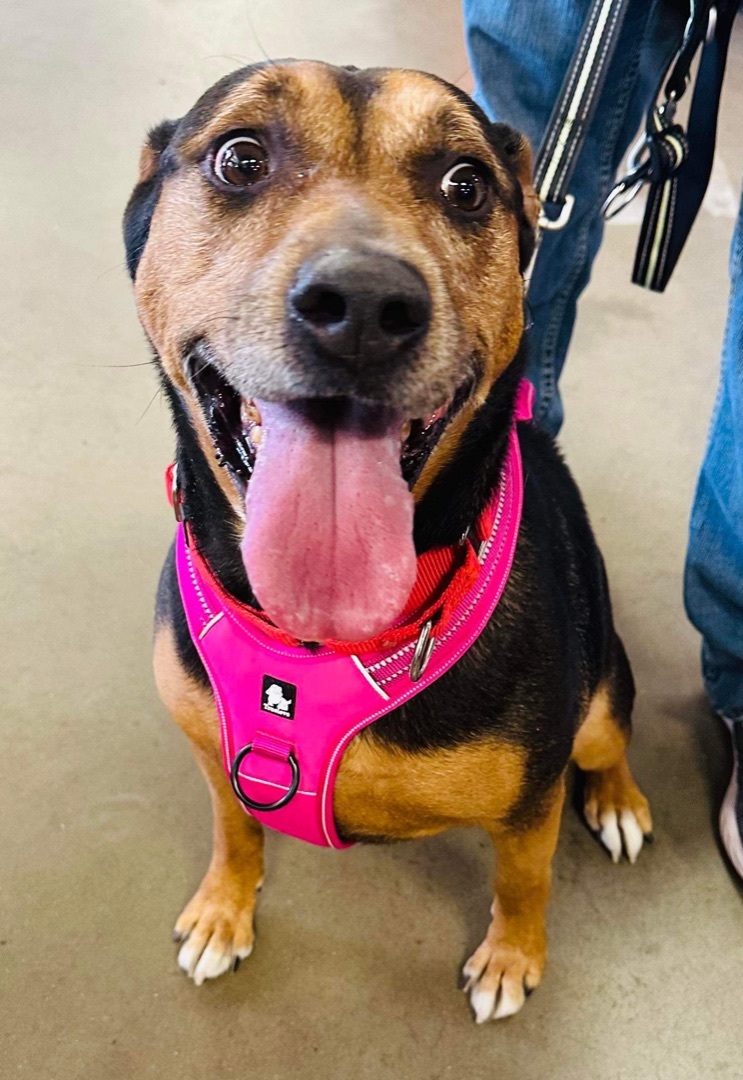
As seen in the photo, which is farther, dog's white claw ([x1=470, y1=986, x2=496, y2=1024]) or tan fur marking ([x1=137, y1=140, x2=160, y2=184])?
dog's white claw ([x1=470, y1=986, x2=496, y2=1024])

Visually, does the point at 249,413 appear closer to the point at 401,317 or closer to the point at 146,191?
the point at 401,317

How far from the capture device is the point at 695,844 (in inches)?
82.0

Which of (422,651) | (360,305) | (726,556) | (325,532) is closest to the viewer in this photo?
(360,305)

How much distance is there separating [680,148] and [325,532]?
40.1 inches

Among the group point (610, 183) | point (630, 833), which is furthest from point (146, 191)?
point (630, 833)

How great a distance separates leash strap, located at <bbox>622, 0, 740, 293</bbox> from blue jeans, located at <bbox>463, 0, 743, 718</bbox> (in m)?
0.15

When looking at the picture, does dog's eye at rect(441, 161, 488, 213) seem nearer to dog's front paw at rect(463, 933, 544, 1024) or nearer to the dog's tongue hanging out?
the dog's tongue hanging out

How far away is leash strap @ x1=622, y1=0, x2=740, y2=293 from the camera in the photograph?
1.59m

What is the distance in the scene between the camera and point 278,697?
4.48 feet

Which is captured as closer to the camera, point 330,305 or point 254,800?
point 330,305

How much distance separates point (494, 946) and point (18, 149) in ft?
12.2

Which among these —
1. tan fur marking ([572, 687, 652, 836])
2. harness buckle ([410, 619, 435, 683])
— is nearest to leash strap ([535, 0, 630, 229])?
harness buckle ([410, 619, 435, 683])

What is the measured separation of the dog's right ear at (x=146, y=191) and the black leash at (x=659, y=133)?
68cm

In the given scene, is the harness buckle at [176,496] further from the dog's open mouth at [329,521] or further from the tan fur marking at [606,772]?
the tan fur marking at [606,772]
